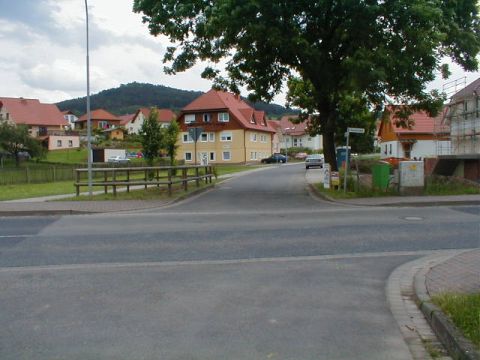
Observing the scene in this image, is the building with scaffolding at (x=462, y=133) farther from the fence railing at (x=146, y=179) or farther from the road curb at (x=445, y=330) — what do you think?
the road curb at (x=445, y=330)

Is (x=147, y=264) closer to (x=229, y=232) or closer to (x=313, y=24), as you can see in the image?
(x=229, y=232)

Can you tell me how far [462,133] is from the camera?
30.5 meters

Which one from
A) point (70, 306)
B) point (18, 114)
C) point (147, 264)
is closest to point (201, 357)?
point (70, 306)

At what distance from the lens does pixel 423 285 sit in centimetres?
636

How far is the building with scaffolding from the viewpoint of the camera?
26.7m

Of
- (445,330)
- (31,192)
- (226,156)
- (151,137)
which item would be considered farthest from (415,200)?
(226,156)

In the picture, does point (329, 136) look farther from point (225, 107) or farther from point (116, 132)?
point (116, 132)

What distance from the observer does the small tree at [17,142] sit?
193 feet

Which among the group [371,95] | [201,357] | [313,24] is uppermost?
[313,24]

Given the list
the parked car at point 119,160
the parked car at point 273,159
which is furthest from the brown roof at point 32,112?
the parked car at point 273,159

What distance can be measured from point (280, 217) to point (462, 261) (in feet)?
22.2

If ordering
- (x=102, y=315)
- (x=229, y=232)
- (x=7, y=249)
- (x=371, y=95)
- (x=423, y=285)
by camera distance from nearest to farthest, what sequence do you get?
(x=102, y=315), (x=423, y=285), (x=7, y=249), (x=229, y=232), (x=371, y=95)

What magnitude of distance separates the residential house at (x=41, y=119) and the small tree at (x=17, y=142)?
82.9 feet


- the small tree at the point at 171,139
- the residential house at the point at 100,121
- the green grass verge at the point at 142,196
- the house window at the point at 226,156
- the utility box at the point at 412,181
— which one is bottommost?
the green grass verge at the point at 142,196
